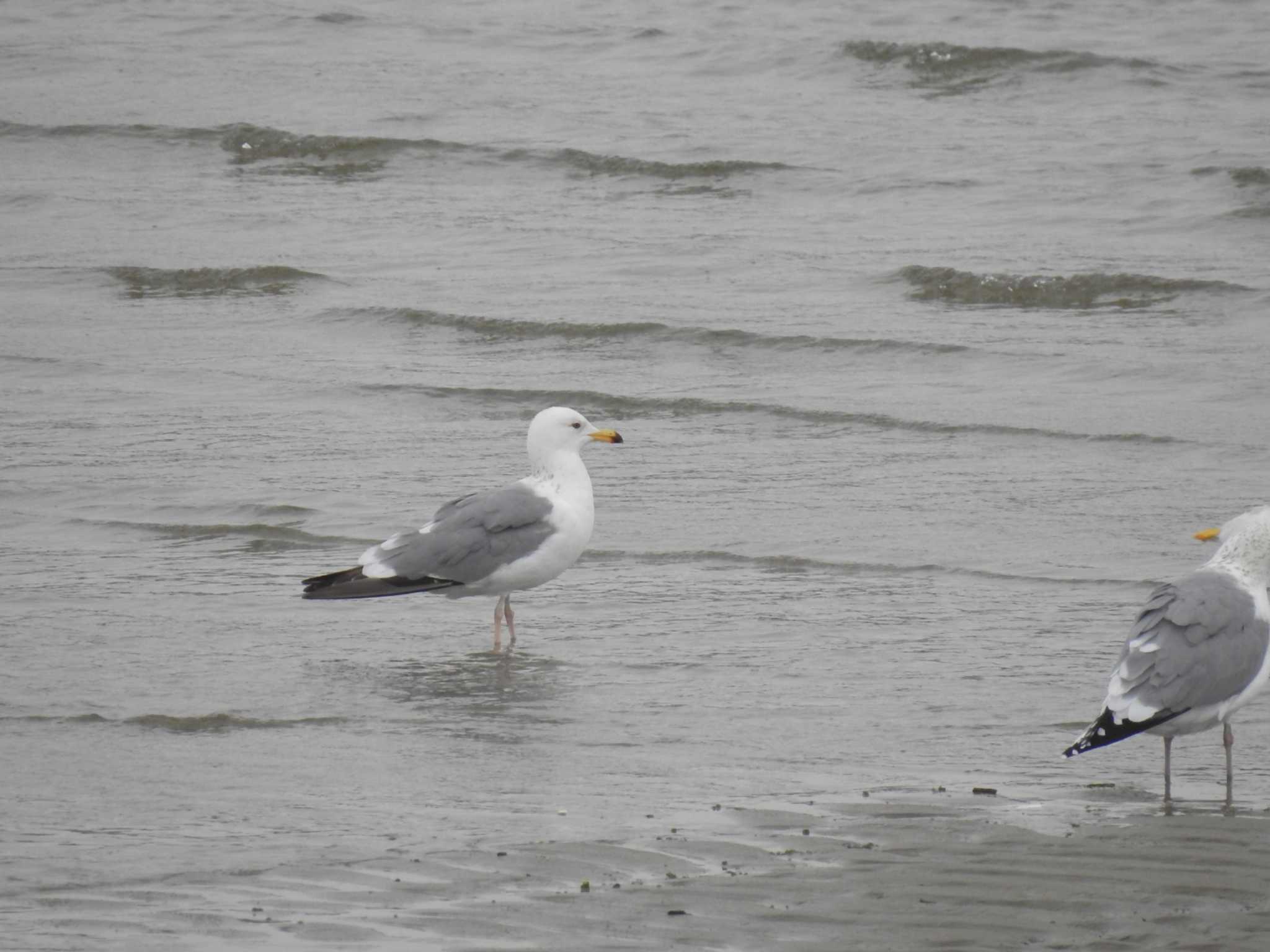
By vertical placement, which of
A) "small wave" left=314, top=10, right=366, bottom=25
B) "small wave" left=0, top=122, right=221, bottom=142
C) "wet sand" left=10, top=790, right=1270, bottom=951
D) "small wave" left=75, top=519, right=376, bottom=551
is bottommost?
"small wave" left=75, top=519, right=376, bottom=551

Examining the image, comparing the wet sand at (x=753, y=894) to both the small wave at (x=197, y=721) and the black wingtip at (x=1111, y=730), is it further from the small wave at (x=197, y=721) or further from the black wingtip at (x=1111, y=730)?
the small wave at (x=197, y=721)

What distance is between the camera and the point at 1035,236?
14023 mm

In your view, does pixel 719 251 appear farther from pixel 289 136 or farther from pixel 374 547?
pixel 374 547

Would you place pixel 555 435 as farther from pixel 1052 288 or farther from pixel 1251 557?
pixel 1052 288

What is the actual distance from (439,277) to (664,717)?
27.5 ft

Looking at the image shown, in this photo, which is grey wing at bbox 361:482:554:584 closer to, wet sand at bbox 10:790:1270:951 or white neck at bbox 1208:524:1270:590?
wet sand at bbox 10:790:1270:951

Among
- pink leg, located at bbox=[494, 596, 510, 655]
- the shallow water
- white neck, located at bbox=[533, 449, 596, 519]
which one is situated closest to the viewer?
the shallow water

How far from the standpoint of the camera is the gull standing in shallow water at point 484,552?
23.2 ft

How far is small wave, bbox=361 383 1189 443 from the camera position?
32.1 ft

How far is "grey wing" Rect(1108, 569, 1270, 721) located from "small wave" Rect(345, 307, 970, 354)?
20.1ft

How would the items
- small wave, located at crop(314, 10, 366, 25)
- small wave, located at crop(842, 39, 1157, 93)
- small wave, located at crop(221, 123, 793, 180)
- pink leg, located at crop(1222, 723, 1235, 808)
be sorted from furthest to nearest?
small wave, located at crop(314, 10, 366, 25) < small wave, located at crop(842, 39, 1157, 93) < small wave, located at crop(221, 123, 793, 180) < pink leg, located at crop(1222, 723, 1235, 808)

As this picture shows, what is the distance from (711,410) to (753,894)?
647 centimetres

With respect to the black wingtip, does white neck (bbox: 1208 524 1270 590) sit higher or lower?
higher

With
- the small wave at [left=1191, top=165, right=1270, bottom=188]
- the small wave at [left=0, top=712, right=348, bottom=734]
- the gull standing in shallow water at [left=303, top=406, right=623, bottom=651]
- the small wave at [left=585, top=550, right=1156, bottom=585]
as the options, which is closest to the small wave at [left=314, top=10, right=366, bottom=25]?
the small wave at [left=1191, top=165, right=1270, bottom=188]
